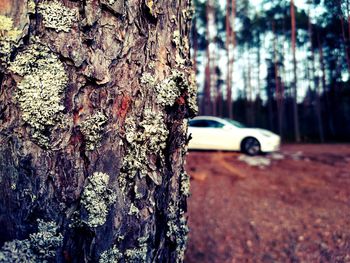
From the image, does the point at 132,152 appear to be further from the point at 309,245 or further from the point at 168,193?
the point at 309,245

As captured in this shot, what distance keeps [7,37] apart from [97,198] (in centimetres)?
82

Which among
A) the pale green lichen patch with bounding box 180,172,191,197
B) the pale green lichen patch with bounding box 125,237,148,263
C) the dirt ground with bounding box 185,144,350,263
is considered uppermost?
the pale green lichen patch with bounding box 180,172,191,197

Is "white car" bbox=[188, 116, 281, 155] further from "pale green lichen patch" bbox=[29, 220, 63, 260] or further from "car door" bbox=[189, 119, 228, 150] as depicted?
"pale green lichen patch" bbox=[29, 220, 63, 260]

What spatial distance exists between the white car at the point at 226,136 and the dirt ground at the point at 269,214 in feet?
6.60

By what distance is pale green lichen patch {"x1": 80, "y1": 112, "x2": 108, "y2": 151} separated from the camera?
4.36 ft

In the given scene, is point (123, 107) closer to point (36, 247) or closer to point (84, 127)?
point (84, 127)

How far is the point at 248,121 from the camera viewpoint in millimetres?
33062

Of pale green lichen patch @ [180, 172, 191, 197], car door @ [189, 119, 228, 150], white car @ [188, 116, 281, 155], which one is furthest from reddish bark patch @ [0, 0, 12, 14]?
car door @ [189, 119, 228, 150]

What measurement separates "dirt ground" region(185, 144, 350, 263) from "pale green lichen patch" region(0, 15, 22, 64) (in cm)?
287

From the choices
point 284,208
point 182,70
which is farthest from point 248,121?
point 182,70

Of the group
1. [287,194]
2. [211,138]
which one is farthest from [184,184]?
[211,138]

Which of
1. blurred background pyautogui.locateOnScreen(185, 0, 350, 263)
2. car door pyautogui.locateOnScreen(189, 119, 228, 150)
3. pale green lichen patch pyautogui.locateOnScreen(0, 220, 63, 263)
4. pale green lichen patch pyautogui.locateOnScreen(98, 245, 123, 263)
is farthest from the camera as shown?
car door pyautogui.locateOnScreen(189, 119, 228, 150)

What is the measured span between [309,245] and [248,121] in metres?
30.4

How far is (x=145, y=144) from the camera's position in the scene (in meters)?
1.47
